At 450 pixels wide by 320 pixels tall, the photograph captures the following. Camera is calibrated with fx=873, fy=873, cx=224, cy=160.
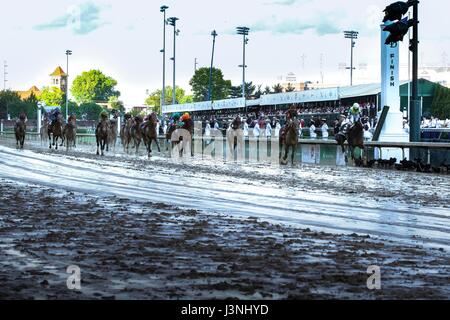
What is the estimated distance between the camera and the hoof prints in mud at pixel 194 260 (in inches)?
233

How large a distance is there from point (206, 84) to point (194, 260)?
13911 centimetres

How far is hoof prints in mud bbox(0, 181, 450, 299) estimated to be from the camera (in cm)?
592

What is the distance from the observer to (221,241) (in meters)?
8.66

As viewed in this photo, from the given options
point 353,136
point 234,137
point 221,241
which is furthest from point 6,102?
point 221,241

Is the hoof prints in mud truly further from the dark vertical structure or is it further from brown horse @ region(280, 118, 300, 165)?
brown horse @ region(280, 118, 300, 165)

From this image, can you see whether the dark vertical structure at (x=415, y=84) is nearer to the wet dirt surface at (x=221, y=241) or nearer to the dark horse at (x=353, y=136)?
the dark horse at (x=353, y=136)

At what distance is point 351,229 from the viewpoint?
1014cm

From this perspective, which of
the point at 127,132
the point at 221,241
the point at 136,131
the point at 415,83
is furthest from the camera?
the point at 127,132

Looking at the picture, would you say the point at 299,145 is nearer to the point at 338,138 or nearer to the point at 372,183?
the point at 338,138

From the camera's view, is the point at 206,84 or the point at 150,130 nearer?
the point at 150,130

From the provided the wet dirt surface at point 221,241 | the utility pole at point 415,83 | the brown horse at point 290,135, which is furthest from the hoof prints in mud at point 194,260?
the brown horse at point 290,135

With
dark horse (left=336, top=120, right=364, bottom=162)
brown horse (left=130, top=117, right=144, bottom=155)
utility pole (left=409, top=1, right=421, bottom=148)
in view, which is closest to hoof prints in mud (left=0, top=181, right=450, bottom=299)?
utility pole (left=409, top=1, right=421, bottom=148)

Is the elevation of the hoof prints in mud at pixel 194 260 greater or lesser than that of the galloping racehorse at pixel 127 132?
lesser

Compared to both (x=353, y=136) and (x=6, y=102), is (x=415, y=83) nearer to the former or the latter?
(x=353, y=136)
